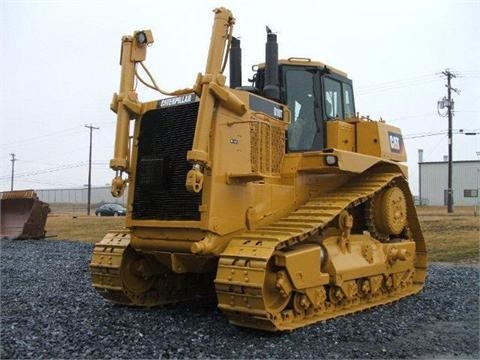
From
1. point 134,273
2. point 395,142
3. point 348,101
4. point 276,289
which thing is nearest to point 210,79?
point 276,289

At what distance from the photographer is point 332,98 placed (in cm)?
895

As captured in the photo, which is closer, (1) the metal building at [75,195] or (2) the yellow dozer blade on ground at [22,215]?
(2) the yellow dozer blade on ground at [22,215]

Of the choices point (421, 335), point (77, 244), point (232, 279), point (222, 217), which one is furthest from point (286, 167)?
point (77, 244)

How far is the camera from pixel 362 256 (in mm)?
8047

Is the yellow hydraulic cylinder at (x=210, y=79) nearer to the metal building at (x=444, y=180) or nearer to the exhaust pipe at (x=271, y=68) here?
the exhaust pipe at (x=271, y=68)

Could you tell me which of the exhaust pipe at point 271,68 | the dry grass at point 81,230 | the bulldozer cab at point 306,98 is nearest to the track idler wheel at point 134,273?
the bulldozer cab at point 306,98

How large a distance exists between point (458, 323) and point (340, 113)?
12.1 ft

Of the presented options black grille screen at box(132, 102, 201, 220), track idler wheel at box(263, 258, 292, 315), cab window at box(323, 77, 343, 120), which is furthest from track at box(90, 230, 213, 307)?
cab window at box(323, 77, 343, 120)

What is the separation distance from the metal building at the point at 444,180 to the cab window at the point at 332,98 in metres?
49.3

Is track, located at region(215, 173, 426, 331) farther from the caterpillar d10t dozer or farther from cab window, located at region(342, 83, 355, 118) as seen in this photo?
cab window, located at region(342, 83, 355, 118)

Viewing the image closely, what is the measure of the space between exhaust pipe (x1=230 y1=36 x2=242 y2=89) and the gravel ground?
3551mm

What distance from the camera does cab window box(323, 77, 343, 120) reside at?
Answer: 28.7ft

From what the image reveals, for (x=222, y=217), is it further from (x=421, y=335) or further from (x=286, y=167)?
(x=421, y=335)

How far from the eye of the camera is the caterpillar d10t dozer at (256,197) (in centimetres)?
654
